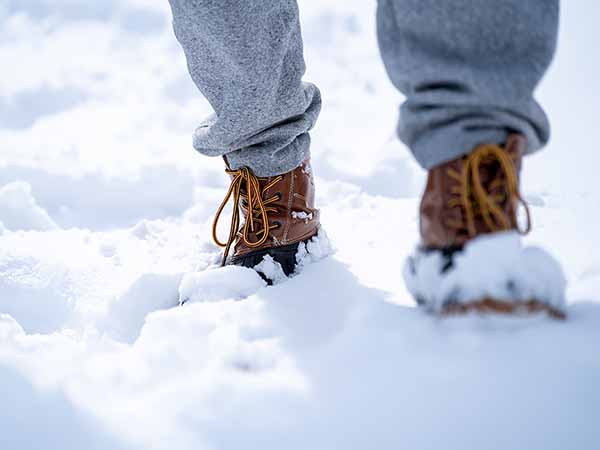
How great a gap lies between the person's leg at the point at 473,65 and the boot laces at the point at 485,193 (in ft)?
0.06

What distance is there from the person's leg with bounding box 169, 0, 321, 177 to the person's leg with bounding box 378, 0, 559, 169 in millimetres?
303

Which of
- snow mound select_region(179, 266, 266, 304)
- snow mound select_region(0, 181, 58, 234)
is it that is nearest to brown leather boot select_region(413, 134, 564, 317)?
snow mound select_region(179, 266, 266, 304)

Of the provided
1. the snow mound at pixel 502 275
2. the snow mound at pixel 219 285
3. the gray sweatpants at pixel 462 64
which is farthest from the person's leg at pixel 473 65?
the snow mound at pixel 219 285

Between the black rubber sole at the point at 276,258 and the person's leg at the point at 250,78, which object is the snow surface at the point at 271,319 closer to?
the black rubber sole at the point at 276,258

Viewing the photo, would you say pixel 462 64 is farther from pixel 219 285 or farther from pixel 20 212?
pixel 20 212

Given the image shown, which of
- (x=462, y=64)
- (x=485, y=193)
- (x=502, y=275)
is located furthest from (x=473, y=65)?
(x=502, y=275)

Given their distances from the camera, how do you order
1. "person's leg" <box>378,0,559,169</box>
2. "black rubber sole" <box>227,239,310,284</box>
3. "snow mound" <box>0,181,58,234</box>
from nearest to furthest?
"person's leg" <box>378,0,559,169</box> < "black rubber sole" <box>227,239,310,284</box> < "snow mound" <box>0,181,58,234</box>

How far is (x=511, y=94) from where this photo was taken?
62 centimetres

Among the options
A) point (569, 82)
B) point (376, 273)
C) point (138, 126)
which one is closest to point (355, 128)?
point (569, 82)

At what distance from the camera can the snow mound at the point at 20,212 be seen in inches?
55.8

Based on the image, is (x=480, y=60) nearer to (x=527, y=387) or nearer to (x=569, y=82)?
(x=527, y=387)

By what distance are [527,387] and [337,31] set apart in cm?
348

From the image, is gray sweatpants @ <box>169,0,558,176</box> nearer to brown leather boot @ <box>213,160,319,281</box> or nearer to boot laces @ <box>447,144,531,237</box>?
boot laces @ <box>447,144,531,237</box>

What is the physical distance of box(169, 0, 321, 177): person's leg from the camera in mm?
877
